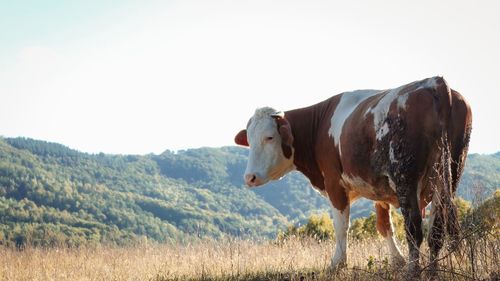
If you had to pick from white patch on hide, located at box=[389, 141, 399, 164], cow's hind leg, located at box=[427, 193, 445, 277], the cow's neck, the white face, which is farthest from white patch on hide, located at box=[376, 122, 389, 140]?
the white face

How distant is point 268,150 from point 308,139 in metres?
0.74

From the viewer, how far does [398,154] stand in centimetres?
737

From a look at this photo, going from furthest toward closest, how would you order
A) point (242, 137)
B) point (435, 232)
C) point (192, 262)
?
point (192, 262) < point (242, 137) < point (435, 232)

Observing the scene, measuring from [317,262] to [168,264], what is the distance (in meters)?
3.38

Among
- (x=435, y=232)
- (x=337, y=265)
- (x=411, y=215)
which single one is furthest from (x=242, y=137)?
(x=435, y=232)

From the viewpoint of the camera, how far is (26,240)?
16.8 metres

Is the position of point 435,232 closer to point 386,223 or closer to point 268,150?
point 386,223

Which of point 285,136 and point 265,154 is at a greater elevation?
point 285,136

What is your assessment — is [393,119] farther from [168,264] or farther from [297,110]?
[168,264]

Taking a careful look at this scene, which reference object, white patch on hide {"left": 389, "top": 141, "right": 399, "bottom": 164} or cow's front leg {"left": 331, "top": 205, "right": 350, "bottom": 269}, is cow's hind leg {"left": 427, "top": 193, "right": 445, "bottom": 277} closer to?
white patch on hide {"left": 389, "top": 141, "right": 399, "bottom": 164}

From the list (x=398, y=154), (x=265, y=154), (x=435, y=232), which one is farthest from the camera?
(x=265, y=154)

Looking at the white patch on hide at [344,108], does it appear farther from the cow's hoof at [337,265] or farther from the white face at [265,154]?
the cow's hoof at [337,265]

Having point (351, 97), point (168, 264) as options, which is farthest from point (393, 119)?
point (168, 264)

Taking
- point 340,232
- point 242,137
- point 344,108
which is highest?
point 344,108
